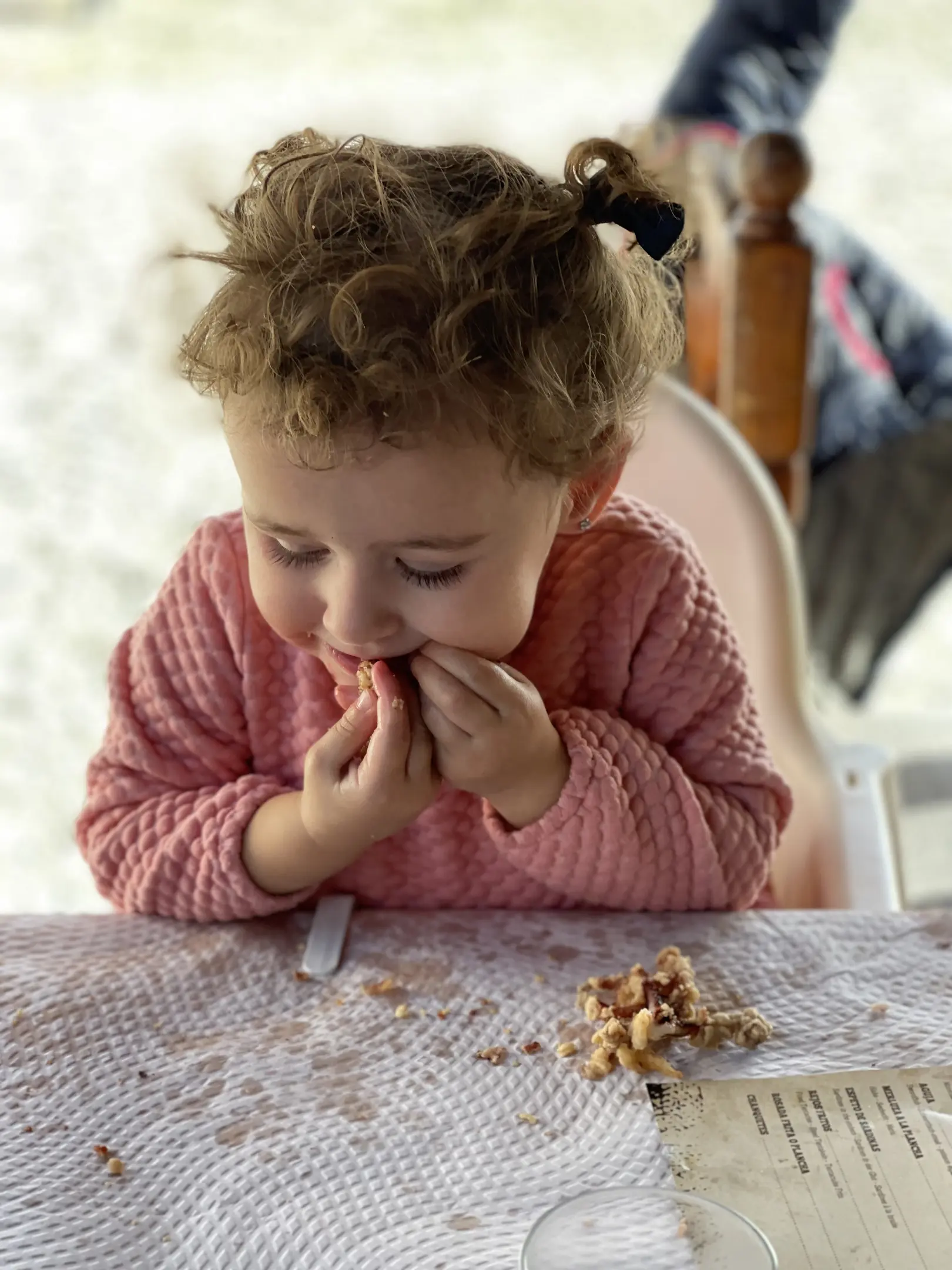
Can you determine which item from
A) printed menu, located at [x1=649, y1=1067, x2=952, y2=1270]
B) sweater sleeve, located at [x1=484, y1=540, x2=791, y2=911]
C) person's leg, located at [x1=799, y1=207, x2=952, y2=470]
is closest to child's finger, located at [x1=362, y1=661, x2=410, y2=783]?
sweater sleeve, located at [x1=484, y1=540, x2=791, y2=911]

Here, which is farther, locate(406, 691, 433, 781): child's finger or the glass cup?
locate(406, 691, 433, 781): child's finger

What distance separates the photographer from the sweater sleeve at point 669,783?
860 mm

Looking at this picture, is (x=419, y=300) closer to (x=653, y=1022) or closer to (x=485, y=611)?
(x=485, y=611)

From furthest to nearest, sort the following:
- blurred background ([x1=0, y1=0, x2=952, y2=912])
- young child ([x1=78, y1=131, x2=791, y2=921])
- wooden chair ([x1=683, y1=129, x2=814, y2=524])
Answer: blurred background ([x1=0, y1=0, x2=952, y2=912]), wooden chair ([x1=683, y1=129, x2=814, y2=524]), young child ([x1=78, y1=131, x2=791, y2=921])

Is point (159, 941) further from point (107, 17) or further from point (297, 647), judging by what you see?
point (107, 17)

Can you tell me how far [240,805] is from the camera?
34.8 inches

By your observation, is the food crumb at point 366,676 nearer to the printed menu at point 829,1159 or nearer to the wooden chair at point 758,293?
the printed menu at point 829,1159

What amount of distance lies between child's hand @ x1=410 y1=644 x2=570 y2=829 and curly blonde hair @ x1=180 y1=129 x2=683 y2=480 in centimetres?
13

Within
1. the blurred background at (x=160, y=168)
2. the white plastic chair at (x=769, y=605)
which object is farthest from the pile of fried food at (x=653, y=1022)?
the blurred background at (x=160, y=168)

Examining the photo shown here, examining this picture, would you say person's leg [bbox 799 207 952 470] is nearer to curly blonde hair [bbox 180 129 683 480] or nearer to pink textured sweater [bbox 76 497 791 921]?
pink textured sweater [bbox 76 497 791 921]

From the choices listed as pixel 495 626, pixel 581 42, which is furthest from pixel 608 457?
pixel 581 42

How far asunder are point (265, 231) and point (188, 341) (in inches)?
3.4

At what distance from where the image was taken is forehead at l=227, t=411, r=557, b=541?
69 cm

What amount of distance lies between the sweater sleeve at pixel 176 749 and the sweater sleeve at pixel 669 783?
18 cm
